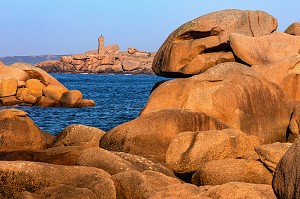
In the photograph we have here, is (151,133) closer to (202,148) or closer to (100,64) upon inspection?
(202,148)

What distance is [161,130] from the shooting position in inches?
704

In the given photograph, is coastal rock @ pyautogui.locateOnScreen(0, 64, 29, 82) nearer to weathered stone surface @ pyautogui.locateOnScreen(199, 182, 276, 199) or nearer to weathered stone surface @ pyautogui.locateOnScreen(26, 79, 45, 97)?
weathered stone surface @ pyautogui.locateOnScreen(26, 79, 45, 97)

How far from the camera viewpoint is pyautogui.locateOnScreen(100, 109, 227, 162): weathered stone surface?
17656mm

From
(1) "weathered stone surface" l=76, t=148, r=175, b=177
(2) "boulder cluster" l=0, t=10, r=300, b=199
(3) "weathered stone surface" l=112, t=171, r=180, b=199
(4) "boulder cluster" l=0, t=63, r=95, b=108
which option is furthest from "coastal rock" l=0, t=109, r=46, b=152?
(4) "boulder cluster" l=0, t=63, r=95, b=108

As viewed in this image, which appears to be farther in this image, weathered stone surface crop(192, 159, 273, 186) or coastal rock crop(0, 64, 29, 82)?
coastal rock crop(0, 64, 29, 82)

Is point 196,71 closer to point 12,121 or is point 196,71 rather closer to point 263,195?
point 12,121

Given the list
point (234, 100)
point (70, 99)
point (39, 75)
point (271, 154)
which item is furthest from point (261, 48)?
point (39, 75)

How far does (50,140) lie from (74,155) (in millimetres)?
5655

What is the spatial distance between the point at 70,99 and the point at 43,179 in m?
33.6

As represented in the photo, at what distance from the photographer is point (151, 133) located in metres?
17.8

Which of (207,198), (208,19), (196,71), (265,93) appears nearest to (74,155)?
(207,198)

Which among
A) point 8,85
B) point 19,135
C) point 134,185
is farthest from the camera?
point 8,85

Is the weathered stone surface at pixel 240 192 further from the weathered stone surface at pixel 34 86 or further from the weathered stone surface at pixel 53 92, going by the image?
the weathered stone surface at pixel 34 86

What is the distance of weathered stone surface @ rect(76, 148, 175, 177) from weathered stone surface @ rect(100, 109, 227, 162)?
281cm
